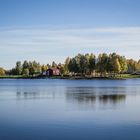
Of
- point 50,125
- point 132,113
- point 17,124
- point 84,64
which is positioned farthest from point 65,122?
point 84,64

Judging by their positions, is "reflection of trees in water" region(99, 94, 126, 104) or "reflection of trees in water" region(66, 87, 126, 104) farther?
"reflection of trees in water" region(66, 87, 126, 104)

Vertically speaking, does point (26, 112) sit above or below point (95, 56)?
below

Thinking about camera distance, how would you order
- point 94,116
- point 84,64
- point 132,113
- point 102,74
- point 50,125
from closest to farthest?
point 50,125 → point 94,116 → point 132,113 → point 84,64 → point 102,74

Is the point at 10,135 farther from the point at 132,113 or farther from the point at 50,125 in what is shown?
the point at 132,113

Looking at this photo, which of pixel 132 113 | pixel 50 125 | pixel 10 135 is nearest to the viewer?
pixel 10 135

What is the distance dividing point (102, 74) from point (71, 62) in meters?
17.5

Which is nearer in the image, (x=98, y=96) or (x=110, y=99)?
(x=110, y=99)

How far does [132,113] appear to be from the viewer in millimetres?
33438

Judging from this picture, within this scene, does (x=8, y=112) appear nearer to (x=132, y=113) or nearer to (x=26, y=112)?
(x=26, y=112)

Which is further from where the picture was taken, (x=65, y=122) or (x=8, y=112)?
(x=8, y=112)

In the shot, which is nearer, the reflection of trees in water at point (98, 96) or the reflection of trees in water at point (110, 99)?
the reflection of trees in water at point (110, 99)

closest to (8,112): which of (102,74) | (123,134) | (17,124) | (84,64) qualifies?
(17,124)

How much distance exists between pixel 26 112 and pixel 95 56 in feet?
440

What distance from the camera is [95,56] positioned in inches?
6590
